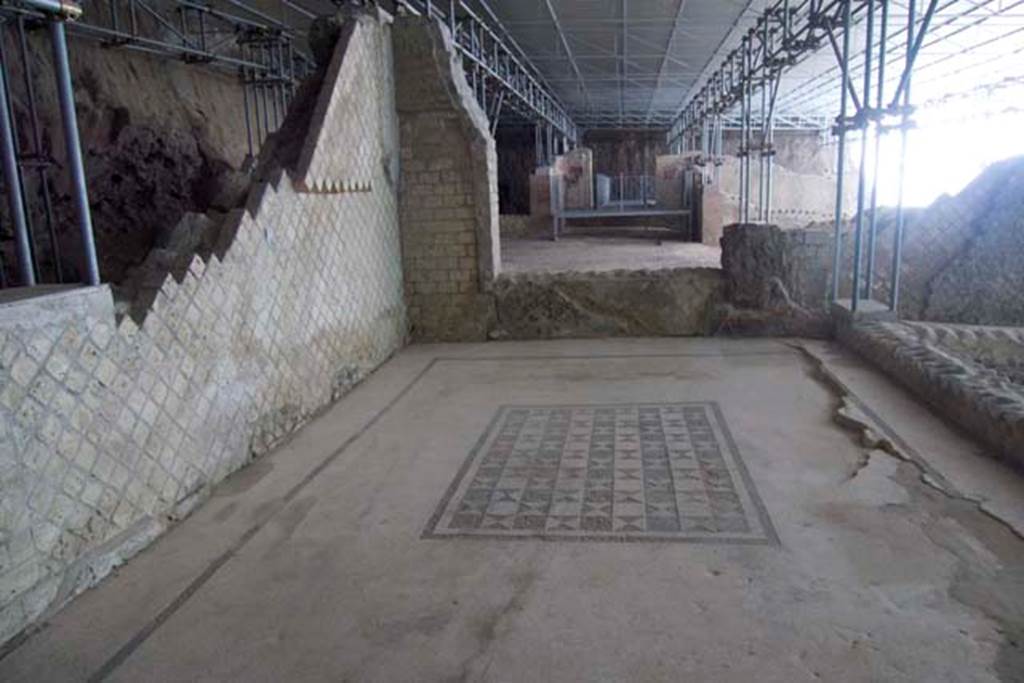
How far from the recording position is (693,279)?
28.5 ft

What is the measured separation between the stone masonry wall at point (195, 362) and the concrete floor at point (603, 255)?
3.13 metres

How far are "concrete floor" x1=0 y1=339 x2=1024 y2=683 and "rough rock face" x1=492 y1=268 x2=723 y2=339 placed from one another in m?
3.53

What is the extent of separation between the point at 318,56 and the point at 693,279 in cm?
476

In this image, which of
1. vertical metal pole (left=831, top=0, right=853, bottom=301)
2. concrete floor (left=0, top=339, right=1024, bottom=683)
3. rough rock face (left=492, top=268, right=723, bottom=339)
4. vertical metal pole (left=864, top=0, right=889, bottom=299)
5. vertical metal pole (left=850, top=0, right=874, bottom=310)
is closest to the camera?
concrete floor (left=0, top=339, right=1024, bottom=683)

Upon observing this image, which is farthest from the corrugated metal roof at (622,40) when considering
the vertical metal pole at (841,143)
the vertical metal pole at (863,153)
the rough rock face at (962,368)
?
the rough rock face at (962,368)

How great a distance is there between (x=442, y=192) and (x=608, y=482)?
5070 mm

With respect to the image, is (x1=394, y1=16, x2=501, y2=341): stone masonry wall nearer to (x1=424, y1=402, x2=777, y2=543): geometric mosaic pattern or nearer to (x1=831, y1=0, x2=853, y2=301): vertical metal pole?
(x1=424, y1=402, x2=777, y2=543): geometric mosaic pattern

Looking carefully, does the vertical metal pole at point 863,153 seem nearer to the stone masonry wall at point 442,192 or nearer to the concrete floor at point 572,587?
the concrete floor at point 572,587

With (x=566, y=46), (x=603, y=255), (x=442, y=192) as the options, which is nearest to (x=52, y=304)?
(x=442, y=192)

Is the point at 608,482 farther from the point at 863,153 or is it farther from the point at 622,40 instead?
the point at 622,40

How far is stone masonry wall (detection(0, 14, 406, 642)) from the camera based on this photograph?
326 cm

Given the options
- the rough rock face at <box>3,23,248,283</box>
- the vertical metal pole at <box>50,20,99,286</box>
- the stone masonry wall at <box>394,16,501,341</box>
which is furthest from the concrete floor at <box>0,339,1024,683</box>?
the rough rock face at <box>3,23,248,283</box>

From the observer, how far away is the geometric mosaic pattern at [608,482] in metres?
3.92

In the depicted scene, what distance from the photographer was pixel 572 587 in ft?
11.0
